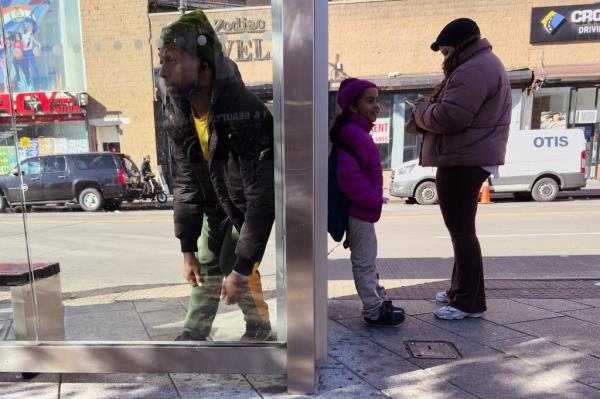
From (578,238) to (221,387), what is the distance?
277 inches

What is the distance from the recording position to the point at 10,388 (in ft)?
8.54

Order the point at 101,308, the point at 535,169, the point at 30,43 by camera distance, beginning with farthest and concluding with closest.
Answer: the point at 535,169
the point at 101,308
the point at 30,43

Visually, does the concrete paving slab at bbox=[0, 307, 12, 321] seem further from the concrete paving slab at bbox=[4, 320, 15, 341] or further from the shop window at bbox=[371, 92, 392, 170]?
the shop window at bbox=[371, 92, 392, 170]

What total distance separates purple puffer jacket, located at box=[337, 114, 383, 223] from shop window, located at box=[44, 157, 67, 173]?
1934 millimetres

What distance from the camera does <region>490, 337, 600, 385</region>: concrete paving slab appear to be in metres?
2.59

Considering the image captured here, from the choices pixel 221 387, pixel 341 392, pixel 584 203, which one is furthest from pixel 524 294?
pixel 584 203

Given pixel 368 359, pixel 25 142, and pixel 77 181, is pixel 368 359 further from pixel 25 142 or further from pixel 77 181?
pixel 77 181

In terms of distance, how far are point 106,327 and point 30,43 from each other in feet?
6.16

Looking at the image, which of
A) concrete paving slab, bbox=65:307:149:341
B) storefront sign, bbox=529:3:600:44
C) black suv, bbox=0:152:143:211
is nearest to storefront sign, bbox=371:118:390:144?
storefront sign, bbox=529:3:600:44

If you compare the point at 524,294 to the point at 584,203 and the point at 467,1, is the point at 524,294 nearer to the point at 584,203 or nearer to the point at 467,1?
the point at 584,203

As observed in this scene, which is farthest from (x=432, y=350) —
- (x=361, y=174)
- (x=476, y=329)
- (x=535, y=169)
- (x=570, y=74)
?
(x=570, y=74)

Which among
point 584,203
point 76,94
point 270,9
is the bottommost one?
point 584,203

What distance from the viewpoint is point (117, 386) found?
2594 millimetres

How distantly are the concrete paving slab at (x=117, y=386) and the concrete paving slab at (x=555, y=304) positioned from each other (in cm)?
304
